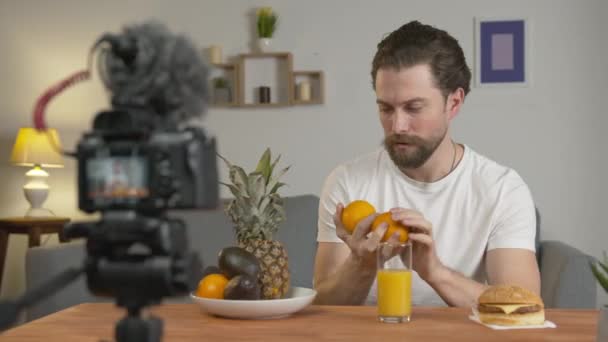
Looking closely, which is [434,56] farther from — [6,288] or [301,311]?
[6,288]

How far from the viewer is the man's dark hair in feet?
6.49

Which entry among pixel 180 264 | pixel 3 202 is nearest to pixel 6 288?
pixel 3 202

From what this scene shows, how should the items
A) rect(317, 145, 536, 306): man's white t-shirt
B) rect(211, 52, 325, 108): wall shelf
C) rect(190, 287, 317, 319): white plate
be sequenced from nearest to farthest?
1. rect(190, 287, 317, 319): white plate
2. rect(317, 145, 536, 306): man's white t-shirt
3. rect(211, 52, 325, 108): wall shelf

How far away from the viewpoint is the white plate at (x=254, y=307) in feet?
4.48

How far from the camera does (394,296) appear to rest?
4.51 ft

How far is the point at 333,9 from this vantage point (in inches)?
170

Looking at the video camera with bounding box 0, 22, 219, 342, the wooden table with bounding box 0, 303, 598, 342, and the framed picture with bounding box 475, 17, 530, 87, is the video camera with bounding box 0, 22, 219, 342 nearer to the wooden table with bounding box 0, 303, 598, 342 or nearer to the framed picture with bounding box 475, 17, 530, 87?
the wooden table with bounding box 0, 303, 598, 342

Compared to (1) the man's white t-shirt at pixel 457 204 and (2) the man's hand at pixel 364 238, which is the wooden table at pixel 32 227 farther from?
(2) the man's hand at pixel 364 238

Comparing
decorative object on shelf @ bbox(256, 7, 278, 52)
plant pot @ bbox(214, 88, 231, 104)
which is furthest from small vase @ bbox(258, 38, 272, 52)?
plant pot @ bbox(214, 88, 231, 104)

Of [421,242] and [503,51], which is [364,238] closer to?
[421,242]

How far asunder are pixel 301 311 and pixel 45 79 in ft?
12.0

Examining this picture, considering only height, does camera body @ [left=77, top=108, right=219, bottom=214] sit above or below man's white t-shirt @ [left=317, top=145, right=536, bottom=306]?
above

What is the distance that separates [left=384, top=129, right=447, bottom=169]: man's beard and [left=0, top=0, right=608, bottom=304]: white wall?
7.49 ft

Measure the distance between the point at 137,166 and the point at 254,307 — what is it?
960mm
